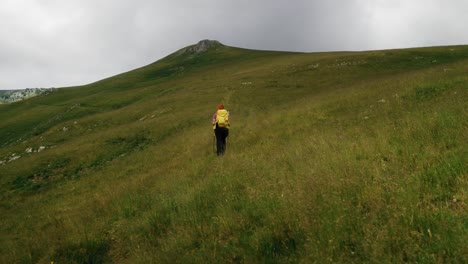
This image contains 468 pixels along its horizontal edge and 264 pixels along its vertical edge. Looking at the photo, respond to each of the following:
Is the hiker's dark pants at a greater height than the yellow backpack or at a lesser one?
lesser

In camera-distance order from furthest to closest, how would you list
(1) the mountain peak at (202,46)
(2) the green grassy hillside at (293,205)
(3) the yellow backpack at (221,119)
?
(1) the mountain peak at (202,46), (3) the yellow backpack at (221,119), (2) the green grassy hillside at (293,205)

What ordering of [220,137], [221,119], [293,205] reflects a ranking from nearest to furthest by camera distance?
[293,205] < [221,119] < [220,137]

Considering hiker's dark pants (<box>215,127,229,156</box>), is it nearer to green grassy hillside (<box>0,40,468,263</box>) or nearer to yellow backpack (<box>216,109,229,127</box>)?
yellow backpack (<box>216,109,229,127</box>)

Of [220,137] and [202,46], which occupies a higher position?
[202,46]

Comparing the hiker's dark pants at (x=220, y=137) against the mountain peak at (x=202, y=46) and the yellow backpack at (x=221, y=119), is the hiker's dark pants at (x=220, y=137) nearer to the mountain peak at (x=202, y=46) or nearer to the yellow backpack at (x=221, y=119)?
the yellow backpack at (x=221, y=119)

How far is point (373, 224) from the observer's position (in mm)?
4809

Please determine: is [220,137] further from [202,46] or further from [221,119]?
[202,46]

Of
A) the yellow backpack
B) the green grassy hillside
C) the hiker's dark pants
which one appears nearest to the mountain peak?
the green grassy hillside

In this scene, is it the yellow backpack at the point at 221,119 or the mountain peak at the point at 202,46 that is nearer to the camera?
the yellow backpack at the point at 221,119

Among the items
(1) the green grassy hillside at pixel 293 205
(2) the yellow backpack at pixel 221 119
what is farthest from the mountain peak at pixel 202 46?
(2) the yellow backpack at pixel 221 119

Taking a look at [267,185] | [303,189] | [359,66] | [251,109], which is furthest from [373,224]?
[359,66]

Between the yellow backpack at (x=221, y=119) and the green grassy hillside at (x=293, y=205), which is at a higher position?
the yellow backpack at (x=221, y=119)

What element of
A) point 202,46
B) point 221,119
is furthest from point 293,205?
point 202,46

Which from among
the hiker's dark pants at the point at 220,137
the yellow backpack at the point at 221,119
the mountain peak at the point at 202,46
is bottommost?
the hiker's dark pants at the point at 220,137
